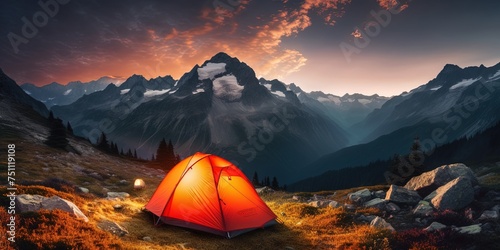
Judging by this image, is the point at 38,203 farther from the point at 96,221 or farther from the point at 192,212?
the point at 192,212

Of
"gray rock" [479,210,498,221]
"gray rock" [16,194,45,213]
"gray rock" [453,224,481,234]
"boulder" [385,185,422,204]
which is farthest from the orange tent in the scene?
"gray rock" [479,210,498,221]

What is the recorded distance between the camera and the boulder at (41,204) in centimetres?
1177

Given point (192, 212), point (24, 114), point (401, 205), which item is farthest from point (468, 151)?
point (24, 114)

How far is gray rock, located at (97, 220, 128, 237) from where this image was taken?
1309 centimetres

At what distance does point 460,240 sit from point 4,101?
4708 inches

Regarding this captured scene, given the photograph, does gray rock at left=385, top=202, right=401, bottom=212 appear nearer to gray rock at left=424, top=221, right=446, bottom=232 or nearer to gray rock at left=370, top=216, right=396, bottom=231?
gray rock at left=370, top=216, right=396, bottom=231

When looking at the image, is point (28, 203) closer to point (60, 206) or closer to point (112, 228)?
point (60, 206)

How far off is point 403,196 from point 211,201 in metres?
14.7

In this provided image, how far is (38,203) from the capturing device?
1232cm

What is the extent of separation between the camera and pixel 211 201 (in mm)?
16438

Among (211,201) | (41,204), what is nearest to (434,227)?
(211,201)

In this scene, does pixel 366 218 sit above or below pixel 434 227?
below

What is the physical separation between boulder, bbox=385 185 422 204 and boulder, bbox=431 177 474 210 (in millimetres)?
2062

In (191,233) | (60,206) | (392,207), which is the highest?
(60,206)
